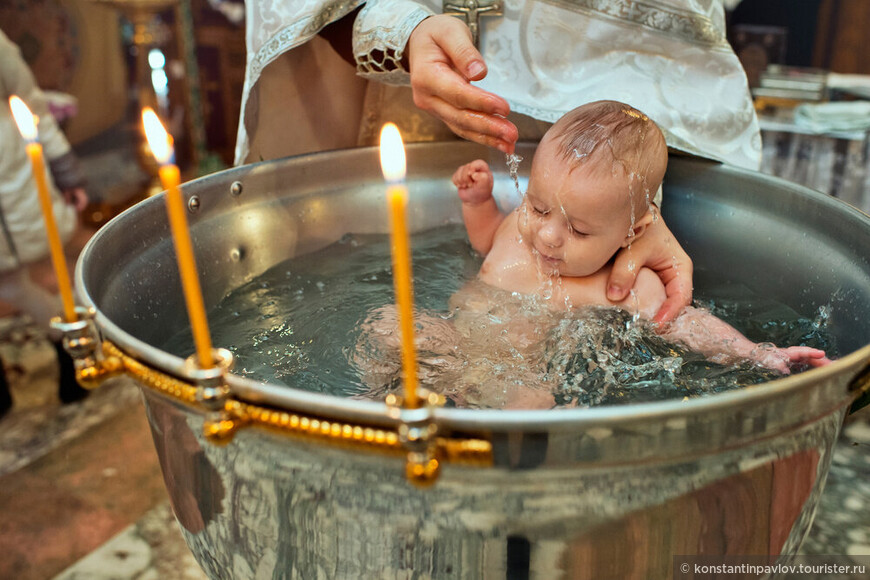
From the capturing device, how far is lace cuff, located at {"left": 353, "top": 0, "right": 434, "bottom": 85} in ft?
3.06

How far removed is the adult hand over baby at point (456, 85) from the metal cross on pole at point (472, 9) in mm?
194

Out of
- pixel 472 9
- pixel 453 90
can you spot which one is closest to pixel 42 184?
pixel 453 90

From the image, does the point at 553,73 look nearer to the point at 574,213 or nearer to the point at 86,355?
the point at 574,213

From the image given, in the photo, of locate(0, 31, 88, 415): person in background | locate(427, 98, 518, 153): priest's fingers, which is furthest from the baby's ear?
locate(0, 31, 88, 415): person in background

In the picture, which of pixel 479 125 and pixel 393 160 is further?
pixel 479 125

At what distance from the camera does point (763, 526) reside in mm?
585

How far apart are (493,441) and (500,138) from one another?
485mm

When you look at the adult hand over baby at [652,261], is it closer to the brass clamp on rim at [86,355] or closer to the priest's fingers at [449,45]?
the priest's fingers at [449,45]

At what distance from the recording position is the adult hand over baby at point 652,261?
1.05 meters

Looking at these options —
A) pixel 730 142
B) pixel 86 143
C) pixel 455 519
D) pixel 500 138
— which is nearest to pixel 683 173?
pixel 730 142

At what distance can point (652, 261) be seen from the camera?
3.50 ft

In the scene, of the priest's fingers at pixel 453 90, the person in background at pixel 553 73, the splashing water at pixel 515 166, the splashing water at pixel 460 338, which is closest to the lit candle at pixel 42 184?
the splashing water at pixel 460 338

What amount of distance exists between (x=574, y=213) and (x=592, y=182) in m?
0.05

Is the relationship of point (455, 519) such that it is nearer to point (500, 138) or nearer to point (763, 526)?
point (763, 526)
